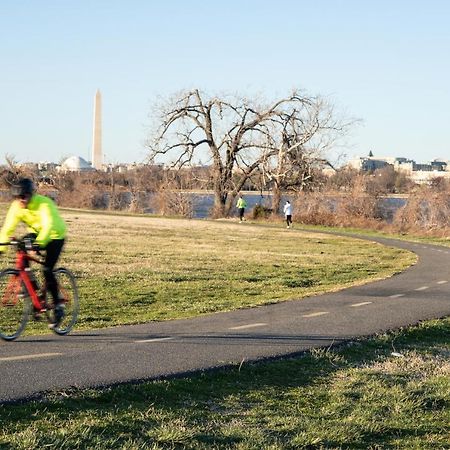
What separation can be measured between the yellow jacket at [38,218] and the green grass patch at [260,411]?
99.3 inches

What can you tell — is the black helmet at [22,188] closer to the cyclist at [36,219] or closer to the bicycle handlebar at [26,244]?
the cyclist at [36,219]

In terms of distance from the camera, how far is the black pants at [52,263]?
30.2 feet

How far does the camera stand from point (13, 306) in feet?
30.3

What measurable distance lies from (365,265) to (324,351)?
13.9 meters

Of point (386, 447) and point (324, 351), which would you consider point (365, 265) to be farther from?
point (386, 447)

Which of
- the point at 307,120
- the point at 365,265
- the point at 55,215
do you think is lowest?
the point at 365,265

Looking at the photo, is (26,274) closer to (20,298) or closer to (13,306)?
(20,298)

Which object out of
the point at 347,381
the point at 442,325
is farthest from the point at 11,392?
the point at 442,325

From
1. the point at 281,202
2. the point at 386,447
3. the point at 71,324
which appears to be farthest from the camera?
the point at 281,202

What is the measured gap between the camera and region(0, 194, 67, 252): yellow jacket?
29.7 feet

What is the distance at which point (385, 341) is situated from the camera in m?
10.3

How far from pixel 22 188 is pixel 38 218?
1.43 ft

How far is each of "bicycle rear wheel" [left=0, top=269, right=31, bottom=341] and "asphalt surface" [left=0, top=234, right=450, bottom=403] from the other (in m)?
0.16

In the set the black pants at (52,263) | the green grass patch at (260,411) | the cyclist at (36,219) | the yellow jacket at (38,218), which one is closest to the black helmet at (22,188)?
the cyclist at (36,219)
